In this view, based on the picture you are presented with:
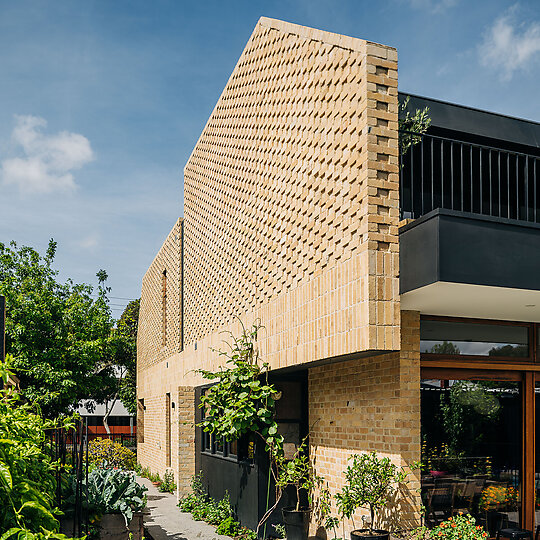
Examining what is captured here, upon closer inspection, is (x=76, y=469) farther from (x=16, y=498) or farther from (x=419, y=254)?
(x=419, y=254)

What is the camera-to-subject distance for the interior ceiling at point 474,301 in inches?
238

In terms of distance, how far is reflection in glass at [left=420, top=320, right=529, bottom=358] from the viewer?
7.47 meters

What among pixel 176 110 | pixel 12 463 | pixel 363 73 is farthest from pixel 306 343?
pixel 176 110

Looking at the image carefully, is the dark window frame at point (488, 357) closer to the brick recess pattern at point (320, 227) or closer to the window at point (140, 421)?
the brick recess pattern at point (320, 227)

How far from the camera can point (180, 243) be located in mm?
17297

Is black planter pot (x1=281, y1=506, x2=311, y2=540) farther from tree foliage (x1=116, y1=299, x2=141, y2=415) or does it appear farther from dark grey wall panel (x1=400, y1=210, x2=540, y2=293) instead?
tree foliage (x1=116, y1=299, x2=141, y2=415)

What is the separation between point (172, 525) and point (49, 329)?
9.55 meters

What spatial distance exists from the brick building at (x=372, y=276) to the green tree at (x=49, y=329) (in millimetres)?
8264

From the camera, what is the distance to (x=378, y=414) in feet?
23.4

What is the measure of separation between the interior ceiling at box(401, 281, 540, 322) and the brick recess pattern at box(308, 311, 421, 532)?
1.28ft

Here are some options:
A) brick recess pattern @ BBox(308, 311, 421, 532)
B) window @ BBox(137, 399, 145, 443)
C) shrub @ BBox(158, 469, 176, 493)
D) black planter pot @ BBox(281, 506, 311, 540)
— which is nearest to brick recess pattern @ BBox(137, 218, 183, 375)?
window @ BBox(137, 399, 145, 443)

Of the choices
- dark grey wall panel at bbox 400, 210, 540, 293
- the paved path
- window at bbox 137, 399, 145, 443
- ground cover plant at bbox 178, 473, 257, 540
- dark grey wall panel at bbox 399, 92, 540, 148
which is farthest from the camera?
window at bbox 137, 399, 145, 443

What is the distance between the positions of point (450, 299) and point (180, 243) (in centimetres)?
1163

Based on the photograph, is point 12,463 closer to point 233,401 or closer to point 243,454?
point 233,401
